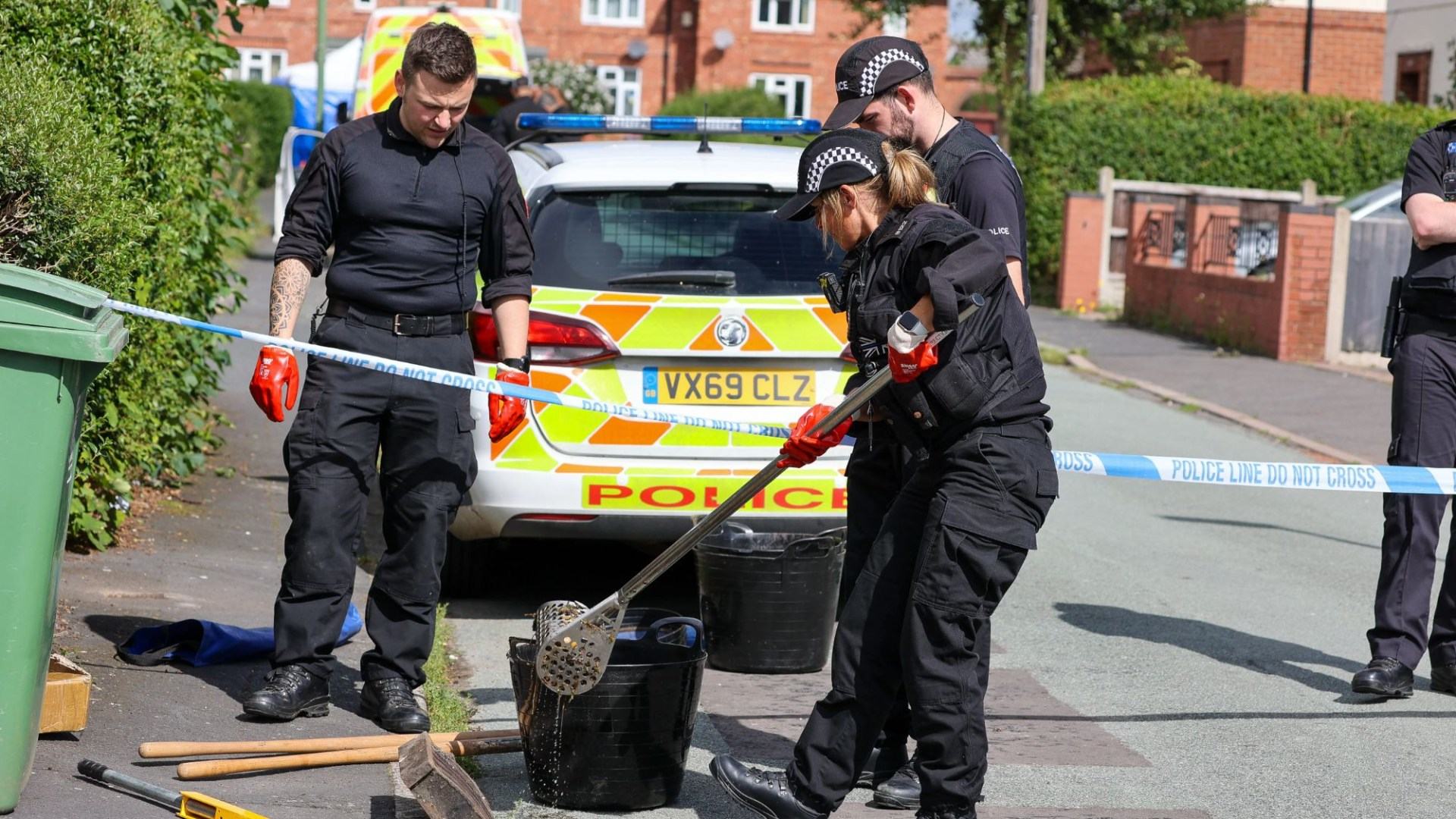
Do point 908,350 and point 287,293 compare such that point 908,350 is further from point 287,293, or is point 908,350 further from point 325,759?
point 287,293

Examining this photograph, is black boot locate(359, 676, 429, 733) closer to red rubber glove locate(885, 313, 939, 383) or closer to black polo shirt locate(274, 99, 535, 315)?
black polo shirt locate(274, 99, 535, 315)

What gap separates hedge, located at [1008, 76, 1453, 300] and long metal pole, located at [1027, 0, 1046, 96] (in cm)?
20

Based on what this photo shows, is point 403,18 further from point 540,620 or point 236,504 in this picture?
point 540,620

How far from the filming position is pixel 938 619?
385 cm

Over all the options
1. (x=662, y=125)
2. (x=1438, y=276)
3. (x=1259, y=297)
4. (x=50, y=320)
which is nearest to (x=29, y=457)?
(x=50, y=320)

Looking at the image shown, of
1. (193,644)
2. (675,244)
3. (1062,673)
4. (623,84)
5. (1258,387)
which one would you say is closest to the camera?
(193,644)

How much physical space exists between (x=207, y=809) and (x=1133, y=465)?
2698 mm

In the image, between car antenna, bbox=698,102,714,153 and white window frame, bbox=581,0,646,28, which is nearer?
car antenna, bbox=698,102,714,153

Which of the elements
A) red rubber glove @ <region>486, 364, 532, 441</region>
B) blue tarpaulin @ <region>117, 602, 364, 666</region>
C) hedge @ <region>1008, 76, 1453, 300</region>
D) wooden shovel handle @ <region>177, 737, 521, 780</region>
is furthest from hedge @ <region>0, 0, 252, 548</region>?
hedge @ <region>1008, 76, 1453, 300</region>

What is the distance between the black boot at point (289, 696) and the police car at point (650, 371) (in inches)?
46.9

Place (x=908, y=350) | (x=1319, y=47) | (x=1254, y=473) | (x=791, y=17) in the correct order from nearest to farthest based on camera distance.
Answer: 1. (x=908, y=350)
2. (x=1254, y=473)
3. (x=1319, y=47)
4. (x=791, y=17)

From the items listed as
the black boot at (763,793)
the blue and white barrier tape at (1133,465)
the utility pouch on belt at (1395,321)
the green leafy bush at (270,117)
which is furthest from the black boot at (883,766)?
the green leafy bush at (270,117)

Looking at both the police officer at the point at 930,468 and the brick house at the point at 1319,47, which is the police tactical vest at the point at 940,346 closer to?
the police officer at the point at 930,468

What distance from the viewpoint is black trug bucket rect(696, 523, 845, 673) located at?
5.47 meters
